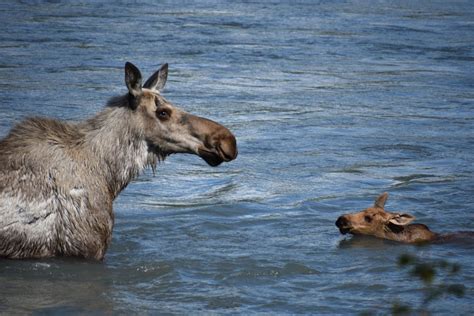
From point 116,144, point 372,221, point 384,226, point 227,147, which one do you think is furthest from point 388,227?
point 116,144

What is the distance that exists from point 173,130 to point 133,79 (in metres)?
0.47

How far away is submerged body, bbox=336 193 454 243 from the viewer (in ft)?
29.8

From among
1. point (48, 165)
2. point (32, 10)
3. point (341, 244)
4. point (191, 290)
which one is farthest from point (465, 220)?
point (32, 10)

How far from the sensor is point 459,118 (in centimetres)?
1367

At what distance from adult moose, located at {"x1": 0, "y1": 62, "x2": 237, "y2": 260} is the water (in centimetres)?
22

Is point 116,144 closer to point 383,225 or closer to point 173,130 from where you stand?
point 173,130

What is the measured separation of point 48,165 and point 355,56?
431 inches

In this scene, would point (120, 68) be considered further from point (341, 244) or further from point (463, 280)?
point (463, 280)

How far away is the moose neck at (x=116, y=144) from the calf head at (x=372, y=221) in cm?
202

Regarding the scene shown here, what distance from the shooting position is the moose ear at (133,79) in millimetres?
7720

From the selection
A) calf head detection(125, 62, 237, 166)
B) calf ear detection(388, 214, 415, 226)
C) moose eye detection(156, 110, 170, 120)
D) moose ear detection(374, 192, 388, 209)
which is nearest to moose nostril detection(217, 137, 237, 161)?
calf head detection(125, 62, 237, 166)

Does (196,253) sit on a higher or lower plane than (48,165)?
lower

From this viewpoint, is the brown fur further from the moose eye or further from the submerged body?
the moose eye

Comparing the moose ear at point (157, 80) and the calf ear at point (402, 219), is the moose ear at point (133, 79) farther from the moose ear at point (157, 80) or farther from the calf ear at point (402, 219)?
the calf ear at point (402, 219)
